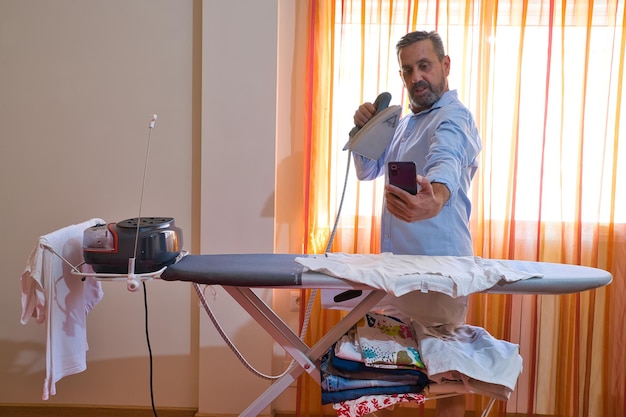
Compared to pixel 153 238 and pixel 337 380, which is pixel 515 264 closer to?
pixel 337 380

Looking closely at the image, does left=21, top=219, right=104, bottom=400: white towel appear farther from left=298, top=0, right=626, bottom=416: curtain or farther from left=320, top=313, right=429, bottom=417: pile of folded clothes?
left=298, top=0, right=626, bottom=416: curtain

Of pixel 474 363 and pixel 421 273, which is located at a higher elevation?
pixel 421 273

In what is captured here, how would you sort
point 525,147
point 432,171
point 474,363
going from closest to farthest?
point 474,363 → point 432,171 → point 525,147

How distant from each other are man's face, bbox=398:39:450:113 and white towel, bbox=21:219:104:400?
1.13 m

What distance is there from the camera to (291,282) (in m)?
1.31

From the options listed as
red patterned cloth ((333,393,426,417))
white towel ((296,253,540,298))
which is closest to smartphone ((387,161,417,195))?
white towel ((296,253,540,298))

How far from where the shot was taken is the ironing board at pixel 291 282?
1.32 metres

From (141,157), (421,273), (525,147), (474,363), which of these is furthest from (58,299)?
(525,147)

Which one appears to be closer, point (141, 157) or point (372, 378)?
point (372, 378)

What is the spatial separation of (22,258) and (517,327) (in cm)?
210

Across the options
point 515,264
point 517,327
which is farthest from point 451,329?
point 517,327

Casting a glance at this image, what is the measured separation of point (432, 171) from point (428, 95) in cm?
36

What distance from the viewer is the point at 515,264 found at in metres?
1.52

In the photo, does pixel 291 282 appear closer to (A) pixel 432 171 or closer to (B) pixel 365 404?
(B) pixel 365 404
